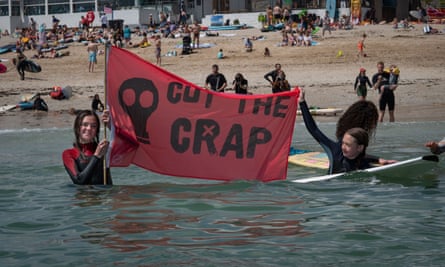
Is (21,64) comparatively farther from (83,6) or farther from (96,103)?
(83,6)

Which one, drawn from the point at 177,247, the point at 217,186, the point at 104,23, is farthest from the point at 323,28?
the point at 177,247

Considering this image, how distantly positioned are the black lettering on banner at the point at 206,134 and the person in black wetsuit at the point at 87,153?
3.34ft

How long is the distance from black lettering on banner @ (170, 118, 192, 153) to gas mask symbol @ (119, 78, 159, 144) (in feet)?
0.90

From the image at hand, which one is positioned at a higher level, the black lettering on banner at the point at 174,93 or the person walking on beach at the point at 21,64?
the black lettering on banner at the point at 174,93

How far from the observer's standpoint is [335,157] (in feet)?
29.3

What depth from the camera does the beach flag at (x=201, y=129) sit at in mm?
8609

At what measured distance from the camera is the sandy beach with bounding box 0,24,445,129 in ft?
75.2

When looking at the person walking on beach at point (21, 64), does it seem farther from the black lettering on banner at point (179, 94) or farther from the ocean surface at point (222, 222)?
the black lettering on banner at point (179, 94)

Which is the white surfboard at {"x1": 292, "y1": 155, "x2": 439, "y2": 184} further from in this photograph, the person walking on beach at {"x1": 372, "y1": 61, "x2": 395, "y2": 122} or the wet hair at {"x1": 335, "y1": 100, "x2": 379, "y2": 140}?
the person walking on beach at {"x1": 372, "y1": 61, "x2": 395, "y2": 122}

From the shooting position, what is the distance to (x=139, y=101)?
8578 millimetres

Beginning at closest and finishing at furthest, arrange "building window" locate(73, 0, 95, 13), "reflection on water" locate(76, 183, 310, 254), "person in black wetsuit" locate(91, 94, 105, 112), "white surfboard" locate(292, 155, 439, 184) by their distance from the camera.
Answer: "reflection on water" locate(76, 183, 310, 254)
"white surfboard" locate(292, 155, 439, 184)
"person in black wetsuit" locate(91, 94, 105, 112)
"building window" locate(73, 0, 95, 13)

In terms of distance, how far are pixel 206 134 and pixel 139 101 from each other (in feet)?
2.66

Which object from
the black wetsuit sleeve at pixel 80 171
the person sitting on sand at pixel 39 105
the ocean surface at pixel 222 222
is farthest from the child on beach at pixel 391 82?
the black wetsuit sleeve at pixel 80 171

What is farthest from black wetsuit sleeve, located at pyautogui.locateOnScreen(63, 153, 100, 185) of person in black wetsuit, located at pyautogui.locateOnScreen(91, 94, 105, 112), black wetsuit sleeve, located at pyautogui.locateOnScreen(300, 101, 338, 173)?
person in black wetsuit, located at pyautogui.locateOnScreen(91, 94, 105, 112)
